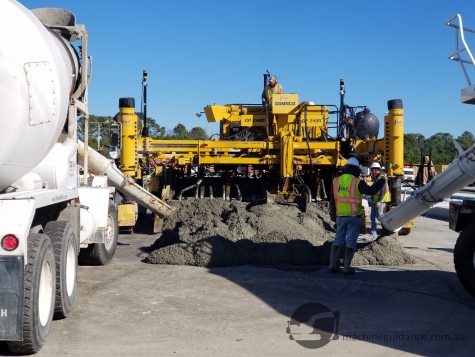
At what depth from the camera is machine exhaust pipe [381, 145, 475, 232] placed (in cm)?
784

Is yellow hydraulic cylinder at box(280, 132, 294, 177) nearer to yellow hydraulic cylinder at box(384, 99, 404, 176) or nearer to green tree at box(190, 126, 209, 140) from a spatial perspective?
yellow hydraulic cylinder at box(384, 99, 404, 176)

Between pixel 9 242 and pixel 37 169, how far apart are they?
83.1 inches

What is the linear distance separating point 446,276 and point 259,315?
3.59 metres

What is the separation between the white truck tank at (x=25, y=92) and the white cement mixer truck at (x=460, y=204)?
15.0ft

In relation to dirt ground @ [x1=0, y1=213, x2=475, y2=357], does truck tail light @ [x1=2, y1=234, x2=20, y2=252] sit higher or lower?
higher

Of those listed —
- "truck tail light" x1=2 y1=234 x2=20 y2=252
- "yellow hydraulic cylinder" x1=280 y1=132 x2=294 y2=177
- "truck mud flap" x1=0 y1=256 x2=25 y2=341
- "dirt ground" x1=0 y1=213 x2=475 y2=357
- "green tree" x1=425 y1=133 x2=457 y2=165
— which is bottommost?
"dirt ground" x1=0 y1=213 x2=475 y2=357

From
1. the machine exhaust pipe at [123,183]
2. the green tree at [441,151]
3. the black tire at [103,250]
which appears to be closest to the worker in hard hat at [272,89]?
the machine exhaust pipe at [123,183]

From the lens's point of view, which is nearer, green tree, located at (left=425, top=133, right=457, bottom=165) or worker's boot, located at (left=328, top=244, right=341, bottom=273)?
worker's boot, located at (left=328, top=244, right=341, bottom=273)

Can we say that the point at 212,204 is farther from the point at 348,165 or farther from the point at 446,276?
the point at 446,276

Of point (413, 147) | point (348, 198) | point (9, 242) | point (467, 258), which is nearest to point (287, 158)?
point (348, 198)

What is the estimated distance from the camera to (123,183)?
11648mm

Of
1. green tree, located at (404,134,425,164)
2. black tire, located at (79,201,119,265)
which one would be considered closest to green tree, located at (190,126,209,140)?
green tree, located at (404,134,425,164)

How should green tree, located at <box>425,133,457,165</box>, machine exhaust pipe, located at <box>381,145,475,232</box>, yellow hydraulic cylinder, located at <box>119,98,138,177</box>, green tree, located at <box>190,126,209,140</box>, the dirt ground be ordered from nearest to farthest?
the dirt ground
machine exhaust pipe, located at <box>381,145,475,232</box>
yellow hydraulic cylinder, located at <box>119,98,138,177</box>
green tree, located at <box>190,126,209,140</box>
green tree, located at <box>425,133,457,165</box>

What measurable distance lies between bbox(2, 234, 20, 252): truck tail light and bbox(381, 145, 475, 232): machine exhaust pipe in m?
5.50
